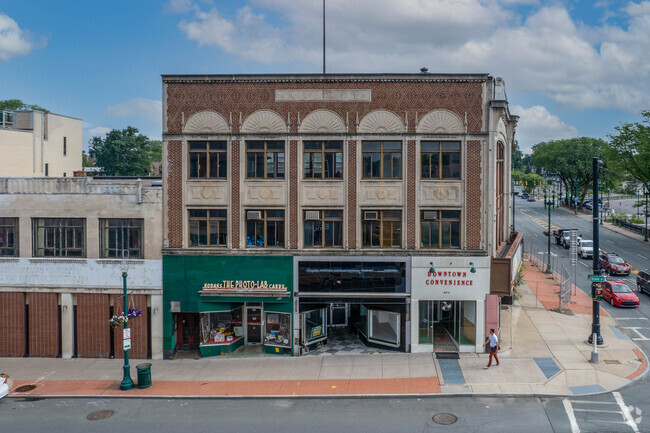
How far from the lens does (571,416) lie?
1677cm

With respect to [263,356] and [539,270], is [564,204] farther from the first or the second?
[263,356]

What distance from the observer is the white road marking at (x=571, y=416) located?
51.7ft

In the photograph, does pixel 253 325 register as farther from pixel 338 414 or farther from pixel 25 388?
pixel 25 388

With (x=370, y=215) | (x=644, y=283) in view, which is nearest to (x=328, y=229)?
(x=370, y=215)

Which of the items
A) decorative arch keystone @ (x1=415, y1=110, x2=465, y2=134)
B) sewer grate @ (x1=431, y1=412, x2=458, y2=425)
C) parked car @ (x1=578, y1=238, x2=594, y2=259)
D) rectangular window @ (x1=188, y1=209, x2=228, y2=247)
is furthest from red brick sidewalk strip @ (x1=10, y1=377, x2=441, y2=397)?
parked car @ (x1=578, y1=238, x2=594, y2=259)

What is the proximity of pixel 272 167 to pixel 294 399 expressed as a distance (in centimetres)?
1034

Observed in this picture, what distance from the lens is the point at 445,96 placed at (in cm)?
2359

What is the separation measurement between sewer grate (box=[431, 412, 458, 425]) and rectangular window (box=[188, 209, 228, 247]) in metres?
12.0

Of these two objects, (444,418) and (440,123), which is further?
(440,123)

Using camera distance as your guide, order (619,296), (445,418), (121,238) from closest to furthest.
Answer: (445,418), (121,238), (619,296)

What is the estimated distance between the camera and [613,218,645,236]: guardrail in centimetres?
6737

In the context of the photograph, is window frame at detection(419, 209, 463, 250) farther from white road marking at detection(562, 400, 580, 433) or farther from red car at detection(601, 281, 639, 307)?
red car at detection(601, 281, 639, 307)

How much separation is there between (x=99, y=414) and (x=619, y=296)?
29.2m

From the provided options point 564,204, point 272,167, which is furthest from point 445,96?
point 564,204
